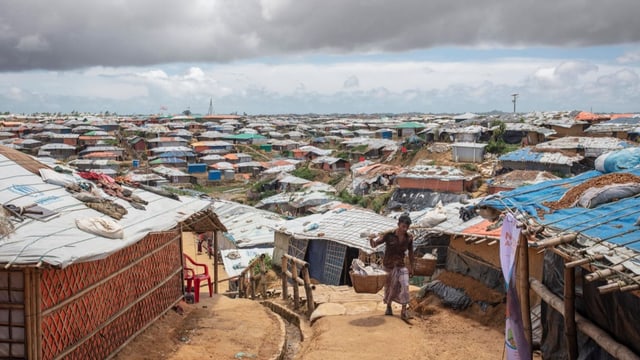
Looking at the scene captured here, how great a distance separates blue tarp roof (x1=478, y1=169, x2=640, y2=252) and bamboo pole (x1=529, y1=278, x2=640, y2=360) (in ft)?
2.89

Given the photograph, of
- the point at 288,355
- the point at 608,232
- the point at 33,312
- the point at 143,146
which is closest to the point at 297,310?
the point at 288,355

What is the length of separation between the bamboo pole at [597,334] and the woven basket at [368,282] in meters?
3.33

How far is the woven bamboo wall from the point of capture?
23.8ft

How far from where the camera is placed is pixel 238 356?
9.31 meters

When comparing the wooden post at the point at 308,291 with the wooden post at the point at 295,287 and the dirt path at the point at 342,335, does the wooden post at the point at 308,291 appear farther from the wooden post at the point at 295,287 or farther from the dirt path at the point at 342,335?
the wooden post at the point at 295,287

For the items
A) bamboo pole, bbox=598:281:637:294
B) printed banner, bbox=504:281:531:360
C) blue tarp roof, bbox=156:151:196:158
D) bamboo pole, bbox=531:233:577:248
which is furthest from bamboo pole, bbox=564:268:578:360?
blue tarp roof, bbox=156:151:196:158

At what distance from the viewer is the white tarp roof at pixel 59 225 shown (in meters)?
6.51

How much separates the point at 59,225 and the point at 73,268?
0.61 metres

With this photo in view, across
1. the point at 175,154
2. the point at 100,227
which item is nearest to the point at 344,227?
the point at 100,227

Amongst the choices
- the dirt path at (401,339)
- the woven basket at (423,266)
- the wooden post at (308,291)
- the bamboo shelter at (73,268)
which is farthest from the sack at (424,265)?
the bamboo shelter at (73,268)

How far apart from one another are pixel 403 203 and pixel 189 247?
Answer: 11.9 metres

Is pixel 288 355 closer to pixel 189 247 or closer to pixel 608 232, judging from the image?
pixel 608 232

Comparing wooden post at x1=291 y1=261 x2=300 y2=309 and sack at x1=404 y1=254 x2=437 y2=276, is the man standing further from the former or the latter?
wooden post at x1=291 y1=261 x2=300 y2=309

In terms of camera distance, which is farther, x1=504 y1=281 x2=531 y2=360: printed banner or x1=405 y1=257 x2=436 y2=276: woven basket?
x1=405 y1=257 x2=436 y2=276: woven basket
